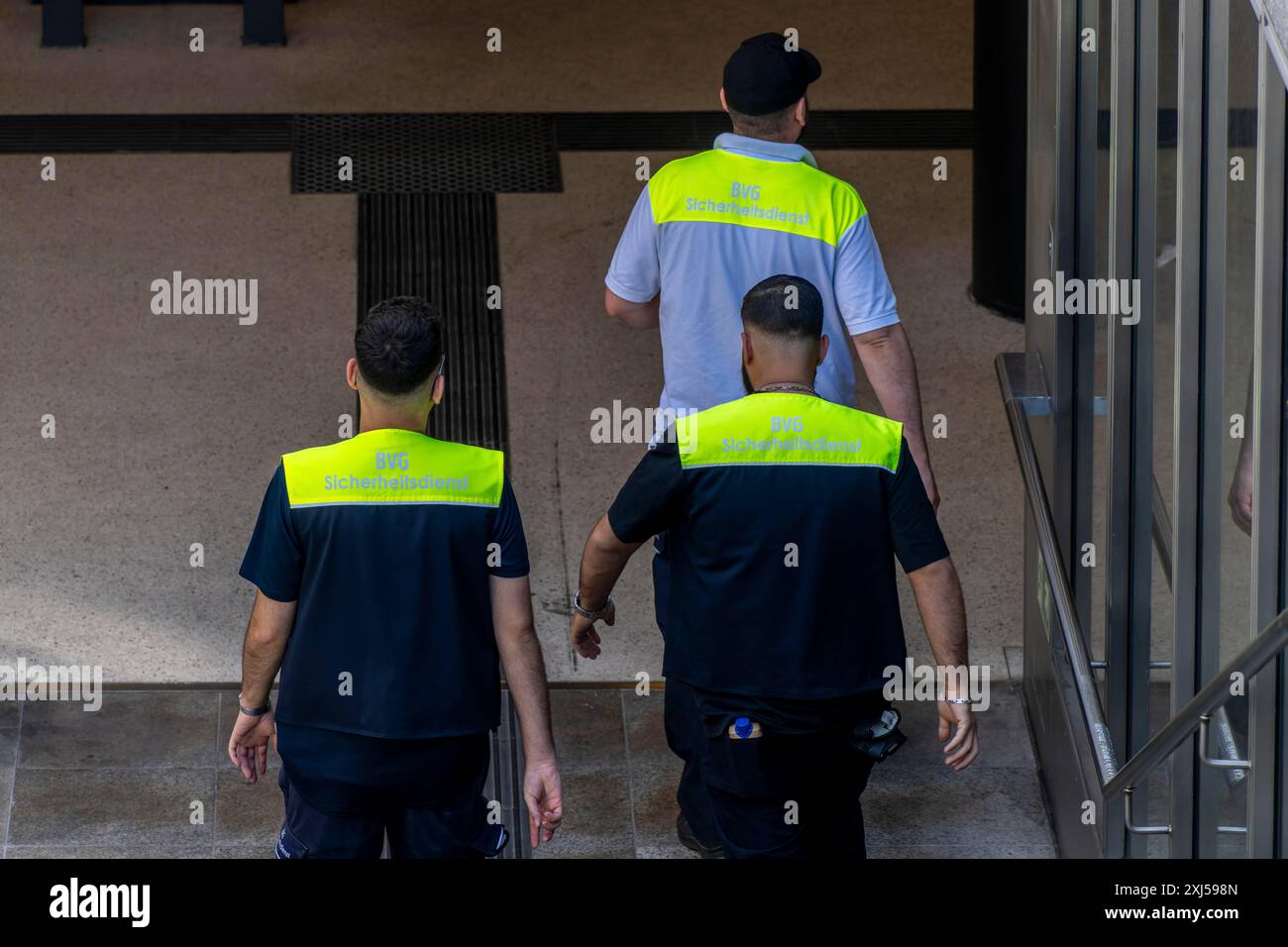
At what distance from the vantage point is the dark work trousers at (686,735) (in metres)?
4.69

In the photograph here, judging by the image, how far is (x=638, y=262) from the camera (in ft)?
16.3

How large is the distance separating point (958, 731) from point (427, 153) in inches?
230

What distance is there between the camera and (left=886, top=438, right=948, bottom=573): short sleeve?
13.3ft

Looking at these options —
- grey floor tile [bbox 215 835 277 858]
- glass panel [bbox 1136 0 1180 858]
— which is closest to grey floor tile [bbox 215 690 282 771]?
grey floor tile [bbox 215 835 277 858]

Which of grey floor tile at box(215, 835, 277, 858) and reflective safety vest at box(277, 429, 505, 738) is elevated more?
reflective safety vest at box(277, 429, 505, 738)

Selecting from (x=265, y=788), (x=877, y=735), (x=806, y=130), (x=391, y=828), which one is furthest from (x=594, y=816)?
(x=806, y=130)

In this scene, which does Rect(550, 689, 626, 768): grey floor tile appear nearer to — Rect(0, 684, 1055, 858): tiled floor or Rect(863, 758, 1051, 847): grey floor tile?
Rect(0, 684, 1055, 858): tiled floor

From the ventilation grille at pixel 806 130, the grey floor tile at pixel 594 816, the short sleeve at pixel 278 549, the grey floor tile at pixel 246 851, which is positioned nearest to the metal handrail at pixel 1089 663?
the grey floor tile at pixel 594 816

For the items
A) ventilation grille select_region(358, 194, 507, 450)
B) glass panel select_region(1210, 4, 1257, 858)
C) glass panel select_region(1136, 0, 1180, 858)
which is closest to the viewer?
glass panel select_region(1210, 4, 1257, 858)

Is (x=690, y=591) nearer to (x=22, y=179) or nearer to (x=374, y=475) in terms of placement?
(x=374, y=475)

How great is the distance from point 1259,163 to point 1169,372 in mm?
1104

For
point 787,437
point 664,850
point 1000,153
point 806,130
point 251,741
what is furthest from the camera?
point 806,130

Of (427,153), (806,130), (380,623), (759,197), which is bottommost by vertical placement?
(380,623)

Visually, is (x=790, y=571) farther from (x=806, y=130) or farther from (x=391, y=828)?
(x=806, y=130)
